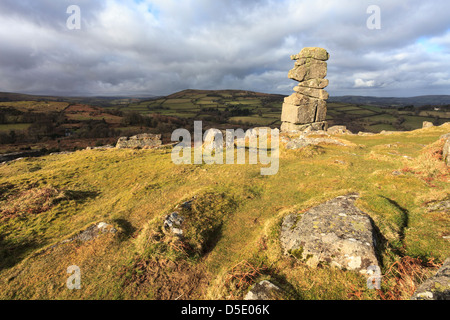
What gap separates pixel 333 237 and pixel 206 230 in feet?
15.9

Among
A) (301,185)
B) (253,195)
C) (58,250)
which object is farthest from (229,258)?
(301,185)

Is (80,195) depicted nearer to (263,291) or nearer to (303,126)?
(263,291)

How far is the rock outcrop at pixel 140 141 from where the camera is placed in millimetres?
30608

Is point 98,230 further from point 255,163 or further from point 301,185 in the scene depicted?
point 255,163

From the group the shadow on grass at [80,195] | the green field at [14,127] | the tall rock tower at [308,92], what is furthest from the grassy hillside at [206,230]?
the green field at [14,127]

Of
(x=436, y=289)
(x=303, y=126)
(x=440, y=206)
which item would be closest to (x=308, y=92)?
(x=303, y=126)

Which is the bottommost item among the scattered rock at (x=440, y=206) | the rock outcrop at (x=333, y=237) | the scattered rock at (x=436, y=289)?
the rock outcrop at (x=333, y=237)

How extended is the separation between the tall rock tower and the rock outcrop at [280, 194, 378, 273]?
102 ft

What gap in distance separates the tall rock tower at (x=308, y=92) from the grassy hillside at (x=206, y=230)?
2190 centimetres

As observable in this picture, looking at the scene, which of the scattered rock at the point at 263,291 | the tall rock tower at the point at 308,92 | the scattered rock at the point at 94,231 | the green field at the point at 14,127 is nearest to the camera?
the scattered rock at the point at 263,291

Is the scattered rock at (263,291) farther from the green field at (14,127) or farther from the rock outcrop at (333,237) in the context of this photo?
the green field at (14,127)

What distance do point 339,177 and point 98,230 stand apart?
46.0 ft

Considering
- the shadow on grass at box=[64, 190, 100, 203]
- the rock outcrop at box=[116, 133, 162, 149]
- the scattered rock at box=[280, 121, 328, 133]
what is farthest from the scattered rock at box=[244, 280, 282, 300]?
the scattered rock at box=[280, 121, 328, 133]

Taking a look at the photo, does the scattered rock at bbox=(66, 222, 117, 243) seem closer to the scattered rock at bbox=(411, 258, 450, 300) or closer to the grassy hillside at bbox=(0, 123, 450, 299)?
the grassy hillside at bbox=(0, 123, 450, 299)
